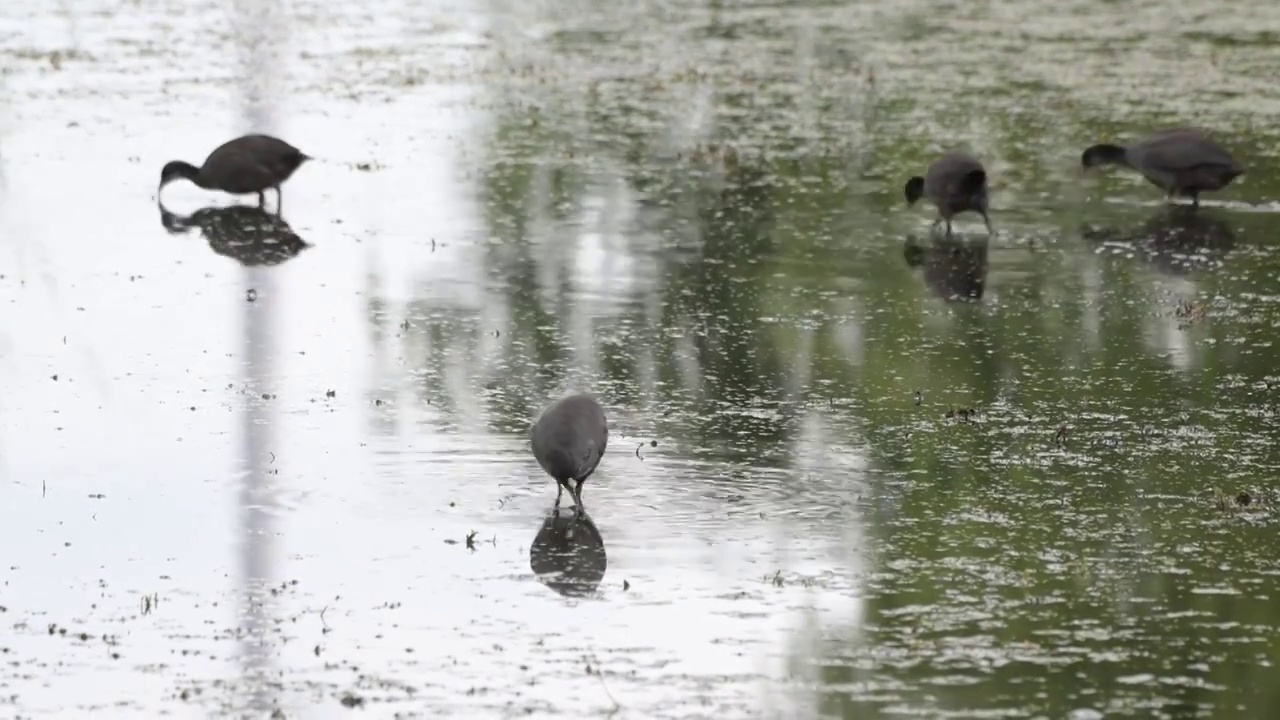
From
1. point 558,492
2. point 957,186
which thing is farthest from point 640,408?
point 957,186

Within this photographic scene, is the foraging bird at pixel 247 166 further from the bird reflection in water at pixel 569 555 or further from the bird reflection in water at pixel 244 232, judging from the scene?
the bird reflection in water at pixel 569 555

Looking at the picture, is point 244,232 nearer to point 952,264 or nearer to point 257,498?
point 952,264

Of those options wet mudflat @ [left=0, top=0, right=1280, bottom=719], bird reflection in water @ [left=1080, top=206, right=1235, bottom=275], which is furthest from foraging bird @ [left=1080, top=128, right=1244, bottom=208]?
wet mudflat @ [left=0, top=0, right=1280, bottom=719]

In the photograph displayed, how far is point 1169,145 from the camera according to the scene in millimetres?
17109

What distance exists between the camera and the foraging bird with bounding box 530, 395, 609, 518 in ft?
31.5

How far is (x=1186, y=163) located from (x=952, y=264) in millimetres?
2760

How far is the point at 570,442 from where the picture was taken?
31.7ft

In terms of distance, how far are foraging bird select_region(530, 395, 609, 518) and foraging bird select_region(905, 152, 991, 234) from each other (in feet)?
22.0

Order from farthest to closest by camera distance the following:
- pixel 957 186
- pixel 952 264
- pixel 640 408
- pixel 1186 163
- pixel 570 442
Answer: pixel 1186 163 → pixel 957 186 → pixel 952 264 → pixel 640 408 → pixel 570 442

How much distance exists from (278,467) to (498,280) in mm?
4555

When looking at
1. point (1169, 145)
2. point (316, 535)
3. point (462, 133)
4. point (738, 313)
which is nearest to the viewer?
point (316, 535)

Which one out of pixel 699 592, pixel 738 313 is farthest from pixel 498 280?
pixel 699 592

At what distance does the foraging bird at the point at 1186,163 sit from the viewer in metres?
16.9

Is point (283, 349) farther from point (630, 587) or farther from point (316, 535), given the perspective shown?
point (630, 587)
